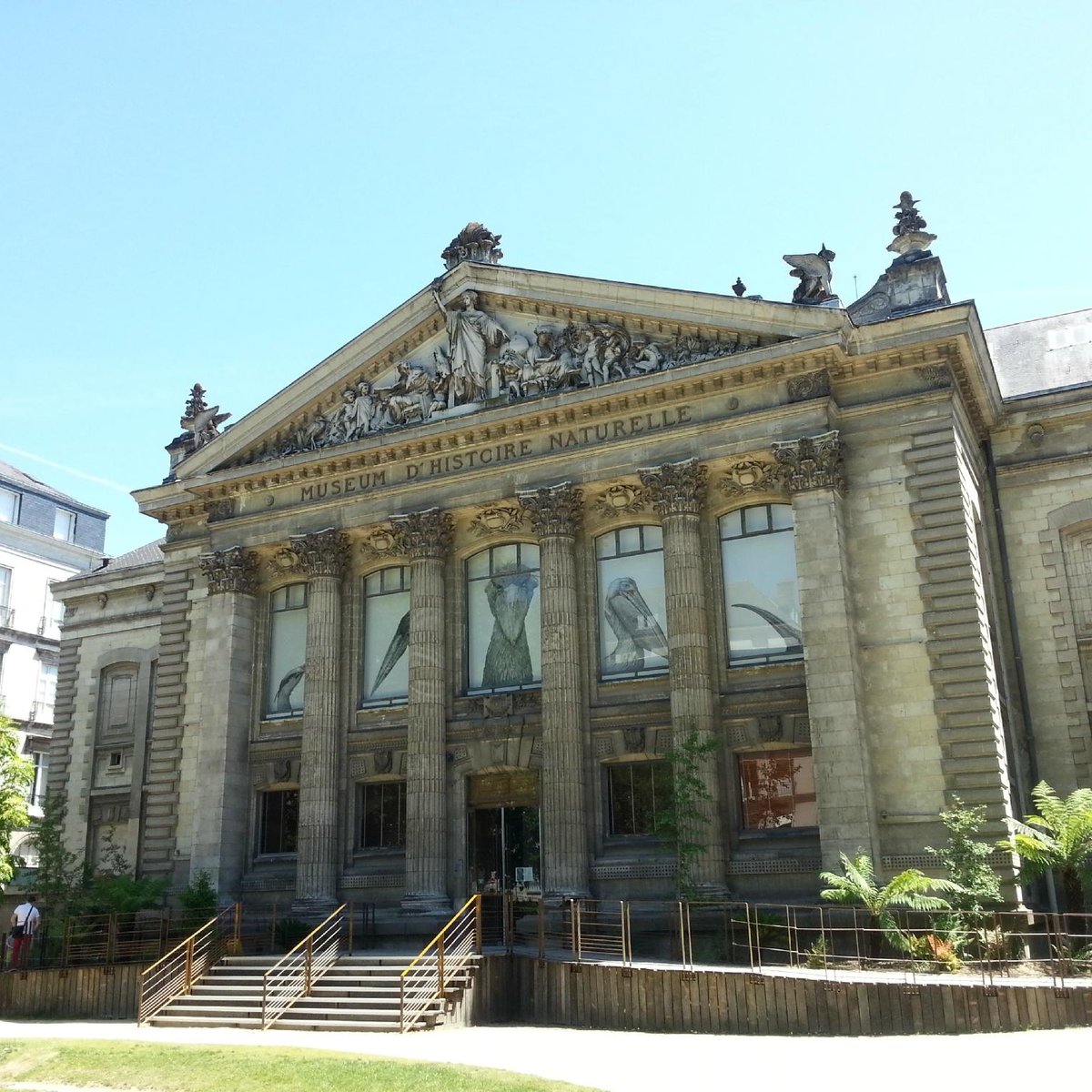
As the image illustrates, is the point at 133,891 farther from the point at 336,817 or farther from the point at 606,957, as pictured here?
the point at 606,957

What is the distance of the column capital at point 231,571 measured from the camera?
34469 millimetres

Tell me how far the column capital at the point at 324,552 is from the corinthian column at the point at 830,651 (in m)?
11.9

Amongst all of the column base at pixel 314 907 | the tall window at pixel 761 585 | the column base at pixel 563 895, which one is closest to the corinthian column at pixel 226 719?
the column base at pixel 314 907

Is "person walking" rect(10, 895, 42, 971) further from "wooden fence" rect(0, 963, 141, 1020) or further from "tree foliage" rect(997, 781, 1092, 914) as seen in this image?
"tree foliage" rect(997, 781, 1092, 914)

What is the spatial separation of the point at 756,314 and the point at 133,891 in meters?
19.7

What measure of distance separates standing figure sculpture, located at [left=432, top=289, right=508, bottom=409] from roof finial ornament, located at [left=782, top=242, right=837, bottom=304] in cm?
745

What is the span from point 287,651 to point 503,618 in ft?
22.1

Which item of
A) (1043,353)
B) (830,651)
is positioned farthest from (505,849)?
(1043,353)

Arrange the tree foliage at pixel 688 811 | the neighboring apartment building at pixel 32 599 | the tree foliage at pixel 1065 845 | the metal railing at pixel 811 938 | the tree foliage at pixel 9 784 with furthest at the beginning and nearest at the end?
the neighboring apartment building at pixel 32 599, the tree foliage at pixel 9 784, the tree foliage at pixel 688 811, the tree foliage at pixel 1065 845, the metal railing at pixel 811 938

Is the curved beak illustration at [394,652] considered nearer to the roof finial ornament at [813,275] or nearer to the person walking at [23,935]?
the person walking at [23,935]

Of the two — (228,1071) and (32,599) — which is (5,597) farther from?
(228,1071)

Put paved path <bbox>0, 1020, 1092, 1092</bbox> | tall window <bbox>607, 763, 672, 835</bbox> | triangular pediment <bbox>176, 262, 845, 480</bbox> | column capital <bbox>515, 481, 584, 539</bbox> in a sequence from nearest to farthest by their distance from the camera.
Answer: paved path <bbox>0, 1020, 1092, 1092</bbox>, tall window <bbox>607, 763, 672, 835</bbox>, triangular pediment <bbox>176, 262, 845, 480</bbox>, column capital <bbox>515, 481, 584, 539</bbox>

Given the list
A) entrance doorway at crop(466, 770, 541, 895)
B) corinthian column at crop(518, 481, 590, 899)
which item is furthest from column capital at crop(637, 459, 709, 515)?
entrance doorway at crop(466, 770, 541, 895)

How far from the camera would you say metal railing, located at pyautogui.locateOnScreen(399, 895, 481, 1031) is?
69.5 ft
